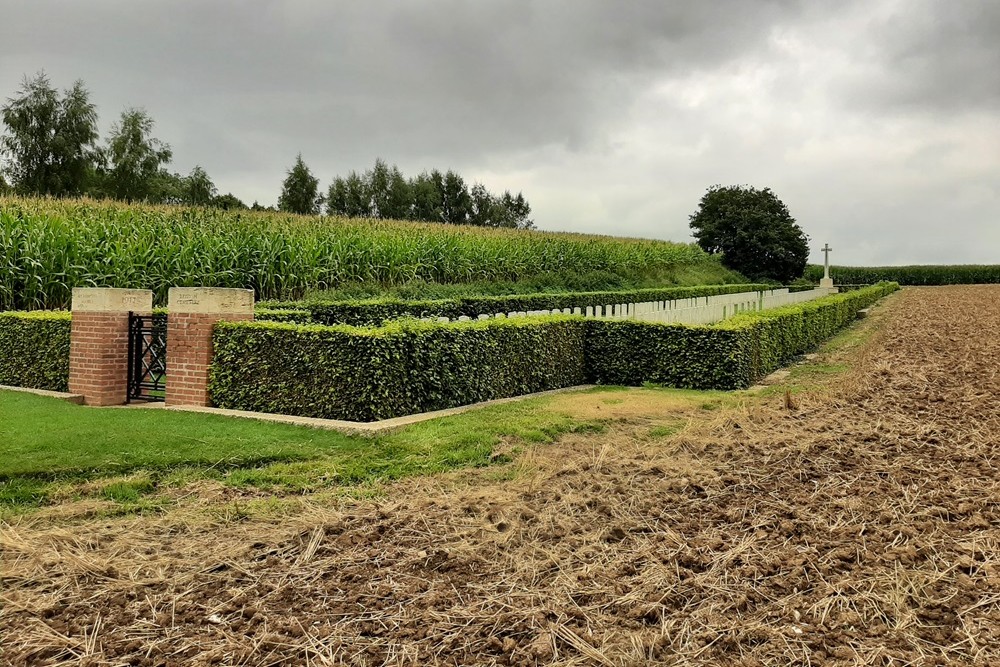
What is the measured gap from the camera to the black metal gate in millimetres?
10203

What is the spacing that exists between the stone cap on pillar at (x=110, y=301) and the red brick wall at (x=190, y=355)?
1026 mm

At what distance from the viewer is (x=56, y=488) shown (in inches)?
239

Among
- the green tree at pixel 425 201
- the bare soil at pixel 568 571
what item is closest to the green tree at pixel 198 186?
the green tree at pixel 425 201

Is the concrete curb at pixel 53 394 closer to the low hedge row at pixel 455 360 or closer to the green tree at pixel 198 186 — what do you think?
the low hedge row at pixel 455 360

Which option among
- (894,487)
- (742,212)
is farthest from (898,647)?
(742,212)

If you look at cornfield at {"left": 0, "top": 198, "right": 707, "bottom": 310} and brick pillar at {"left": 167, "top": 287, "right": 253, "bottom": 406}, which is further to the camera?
cornfield at {"left": 0, "top": 198, "right": 707, "bottom": 310}

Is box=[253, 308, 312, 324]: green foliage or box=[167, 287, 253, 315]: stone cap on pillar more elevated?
box=[167, 287, 253, 315]: stone cap on pillar

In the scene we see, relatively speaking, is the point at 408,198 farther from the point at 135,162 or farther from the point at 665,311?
the point at 665,311

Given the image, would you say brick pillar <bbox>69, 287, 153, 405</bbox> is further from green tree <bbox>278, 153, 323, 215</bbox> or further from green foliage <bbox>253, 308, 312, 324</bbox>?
green tree <bbox>278, 153, 323, 215</bbox>

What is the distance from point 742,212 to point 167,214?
3736 cm

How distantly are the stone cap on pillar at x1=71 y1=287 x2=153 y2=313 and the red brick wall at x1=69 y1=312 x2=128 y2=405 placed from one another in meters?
0.08

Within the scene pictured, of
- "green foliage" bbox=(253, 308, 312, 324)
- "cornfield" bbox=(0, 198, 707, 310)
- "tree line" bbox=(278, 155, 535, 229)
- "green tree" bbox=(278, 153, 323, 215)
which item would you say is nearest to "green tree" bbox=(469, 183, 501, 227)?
"tree line" bbox=(278, 155, 535, 229)

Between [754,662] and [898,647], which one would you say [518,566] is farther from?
[898,647]

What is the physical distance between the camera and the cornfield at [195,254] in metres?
14.1
